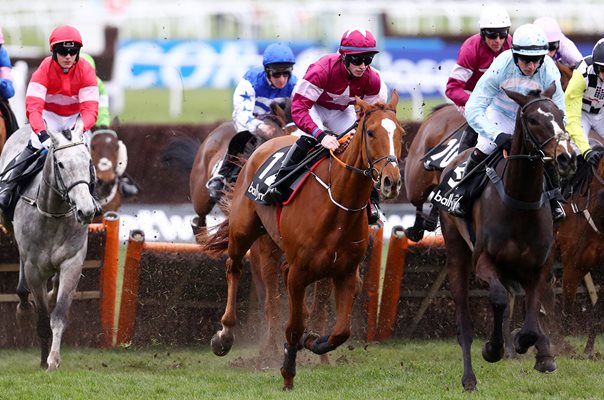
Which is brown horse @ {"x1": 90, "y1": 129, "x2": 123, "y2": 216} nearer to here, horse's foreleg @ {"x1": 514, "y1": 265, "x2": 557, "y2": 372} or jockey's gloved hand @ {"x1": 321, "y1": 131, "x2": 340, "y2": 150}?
jockey's gloved hand @ {"x1": 321, "y1": 131, "x2": 340, "y2": 150}

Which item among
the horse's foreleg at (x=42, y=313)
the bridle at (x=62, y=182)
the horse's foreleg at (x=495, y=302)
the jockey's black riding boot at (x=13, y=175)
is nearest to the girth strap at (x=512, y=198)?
the horse's foreleg at (x=495, y=302)

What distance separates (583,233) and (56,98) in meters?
4.12

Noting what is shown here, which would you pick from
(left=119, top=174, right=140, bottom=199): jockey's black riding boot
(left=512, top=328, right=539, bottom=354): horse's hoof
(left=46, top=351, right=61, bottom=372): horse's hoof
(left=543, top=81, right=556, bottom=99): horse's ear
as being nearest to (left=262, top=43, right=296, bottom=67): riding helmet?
(left=119, top=174, right=140, bottom=199): jockey's black riding boot

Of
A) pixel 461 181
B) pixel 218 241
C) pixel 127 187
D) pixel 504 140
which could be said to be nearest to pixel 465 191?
pixel 461 181

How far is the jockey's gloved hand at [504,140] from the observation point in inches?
303

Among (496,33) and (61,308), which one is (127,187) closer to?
(61,308)

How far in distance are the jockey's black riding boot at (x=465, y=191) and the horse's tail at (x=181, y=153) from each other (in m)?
5.04

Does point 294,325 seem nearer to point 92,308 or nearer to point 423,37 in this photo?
point 92,308

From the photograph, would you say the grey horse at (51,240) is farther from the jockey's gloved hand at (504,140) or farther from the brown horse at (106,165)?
the brown horse at (106,165)

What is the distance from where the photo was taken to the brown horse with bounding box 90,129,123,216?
12695mm

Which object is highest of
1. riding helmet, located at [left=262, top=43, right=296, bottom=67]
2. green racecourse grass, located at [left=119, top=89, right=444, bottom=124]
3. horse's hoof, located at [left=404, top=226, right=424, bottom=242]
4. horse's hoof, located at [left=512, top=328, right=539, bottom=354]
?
riding helmet, located at [left=262, top=43, right=296, bottom=67]

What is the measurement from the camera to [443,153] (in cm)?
959

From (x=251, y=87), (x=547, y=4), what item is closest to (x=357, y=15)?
(x=547, y=4)

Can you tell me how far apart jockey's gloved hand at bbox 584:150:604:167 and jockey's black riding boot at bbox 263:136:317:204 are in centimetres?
213
